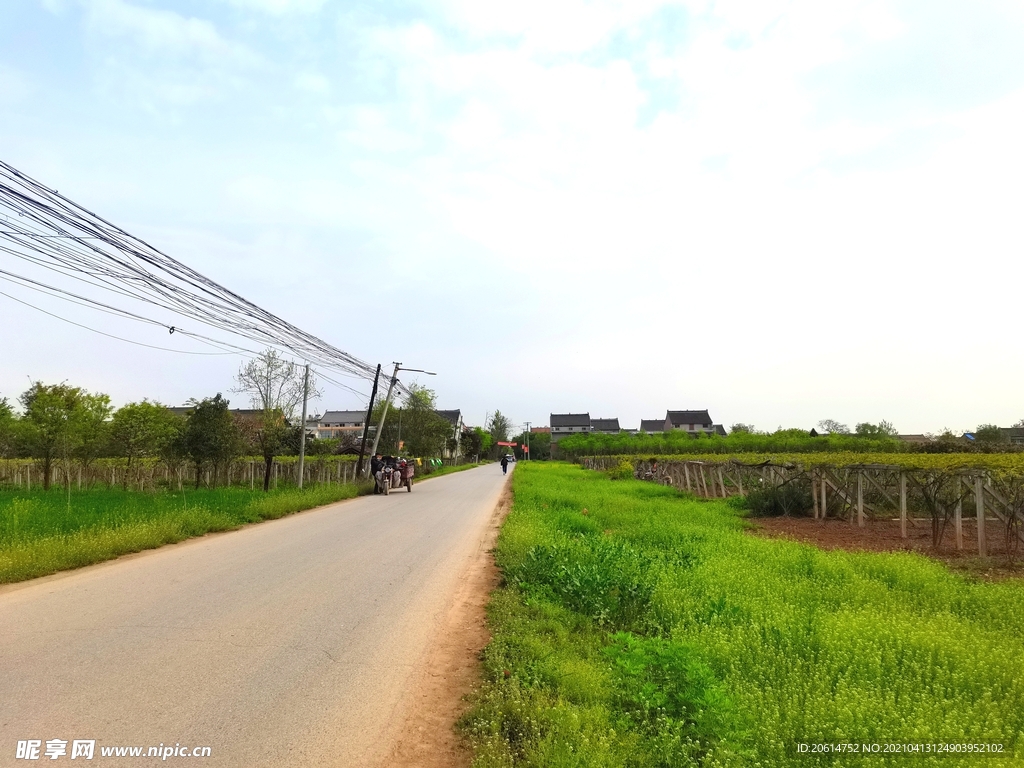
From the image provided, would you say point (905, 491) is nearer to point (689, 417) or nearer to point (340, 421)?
→ point (689, 417)

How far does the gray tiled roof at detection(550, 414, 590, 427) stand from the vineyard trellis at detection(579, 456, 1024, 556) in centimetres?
9545

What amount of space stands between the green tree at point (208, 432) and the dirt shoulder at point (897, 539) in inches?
796

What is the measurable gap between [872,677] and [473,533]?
33.5 feet

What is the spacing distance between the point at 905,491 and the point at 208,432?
23.6 meters

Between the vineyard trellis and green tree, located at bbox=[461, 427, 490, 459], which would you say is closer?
the vineyard trellis

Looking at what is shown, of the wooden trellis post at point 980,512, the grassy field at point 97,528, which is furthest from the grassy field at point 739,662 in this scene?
the grassy field at point 97,528

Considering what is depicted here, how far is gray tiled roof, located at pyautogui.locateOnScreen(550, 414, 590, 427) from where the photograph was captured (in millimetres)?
130250

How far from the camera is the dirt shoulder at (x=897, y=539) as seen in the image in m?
10.2

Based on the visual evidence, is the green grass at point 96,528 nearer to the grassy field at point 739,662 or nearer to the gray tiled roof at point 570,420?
the grassy field at point 739,662

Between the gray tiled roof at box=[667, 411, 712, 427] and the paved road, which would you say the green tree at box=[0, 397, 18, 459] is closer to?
the paved road

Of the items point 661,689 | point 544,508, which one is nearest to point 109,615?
point 661,689

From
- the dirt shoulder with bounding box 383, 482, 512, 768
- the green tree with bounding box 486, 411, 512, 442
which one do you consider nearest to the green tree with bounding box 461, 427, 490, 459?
the green tree with bounding box 486, 411, 512, 442

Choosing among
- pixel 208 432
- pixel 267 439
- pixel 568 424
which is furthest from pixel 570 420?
pixel 208 432

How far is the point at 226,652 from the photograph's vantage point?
17.1 ft
